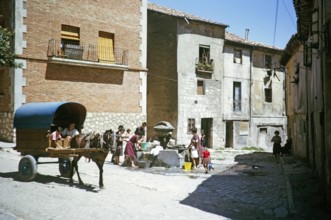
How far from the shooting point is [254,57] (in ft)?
105

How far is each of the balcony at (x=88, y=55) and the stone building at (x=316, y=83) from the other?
10019 millimetres

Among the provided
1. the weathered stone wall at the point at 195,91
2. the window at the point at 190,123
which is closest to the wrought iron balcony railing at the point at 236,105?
the weathered stone wall at the point at 195,91

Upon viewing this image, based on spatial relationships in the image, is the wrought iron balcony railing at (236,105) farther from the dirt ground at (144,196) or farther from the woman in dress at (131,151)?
the dirt ground at (144,196)

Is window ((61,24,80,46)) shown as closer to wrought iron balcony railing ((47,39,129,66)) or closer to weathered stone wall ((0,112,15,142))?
wrought iron balcony railing ((47,39,129,66))

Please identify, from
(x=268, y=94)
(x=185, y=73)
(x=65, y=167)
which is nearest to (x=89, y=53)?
(x=185, y=73)

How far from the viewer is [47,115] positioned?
32.7 feet

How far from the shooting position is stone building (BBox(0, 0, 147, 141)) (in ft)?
57.5

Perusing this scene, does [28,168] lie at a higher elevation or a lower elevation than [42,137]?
lower

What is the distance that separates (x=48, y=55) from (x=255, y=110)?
20.6 m

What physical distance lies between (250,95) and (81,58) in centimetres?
1799

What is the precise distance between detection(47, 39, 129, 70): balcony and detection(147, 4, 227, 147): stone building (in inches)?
250

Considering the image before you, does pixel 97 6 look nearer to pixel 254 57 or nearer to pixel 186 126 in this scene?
pixel 186 126

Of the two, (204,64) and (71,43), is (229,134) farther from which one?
(71,43)

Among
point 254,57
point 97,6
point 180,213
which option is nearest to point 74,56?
point 97,6
